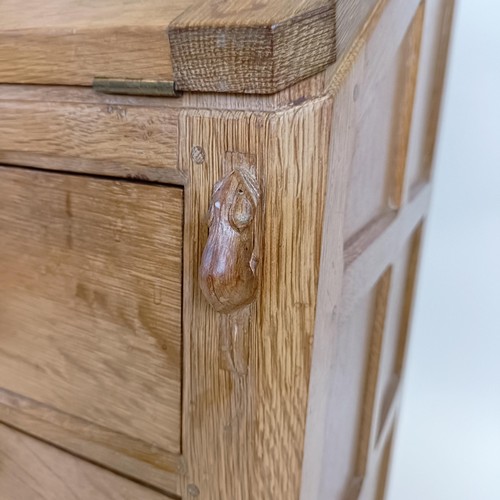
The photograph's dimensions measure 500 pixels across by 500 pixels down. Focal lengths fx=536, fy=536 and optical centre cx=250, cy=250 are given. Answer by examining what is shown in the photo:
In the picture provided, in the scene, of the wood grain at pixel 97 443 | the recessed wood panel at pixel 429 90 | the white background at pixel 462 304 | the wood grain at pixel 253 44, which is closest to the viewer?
the wood grain at pixel 253 44

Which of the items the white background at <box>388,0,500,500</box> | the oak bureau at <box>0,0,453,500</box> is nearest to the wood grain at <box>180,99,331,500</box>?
the oak bureau at <box>0,0,453,500</box>

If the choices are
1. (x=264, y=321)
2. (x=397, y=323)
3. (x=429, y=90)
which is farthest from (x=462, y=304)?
(x=264, y=321)

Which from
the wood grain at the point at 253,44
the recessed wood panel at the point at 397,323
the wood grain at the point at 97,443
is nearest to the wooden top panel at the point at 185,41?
the wood grain at the point at 253,44

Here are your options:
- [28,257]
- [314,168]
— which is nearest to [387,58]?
[314,168]

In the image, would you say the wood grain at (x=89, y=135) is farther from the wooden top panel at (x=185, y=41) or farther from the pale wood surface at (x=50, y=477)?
the pale wood surface at (x=50, y=477)

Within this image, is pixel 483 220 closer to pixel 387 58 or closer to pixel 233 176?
pixel 387 58
